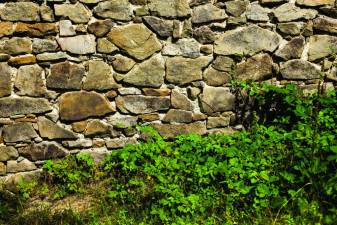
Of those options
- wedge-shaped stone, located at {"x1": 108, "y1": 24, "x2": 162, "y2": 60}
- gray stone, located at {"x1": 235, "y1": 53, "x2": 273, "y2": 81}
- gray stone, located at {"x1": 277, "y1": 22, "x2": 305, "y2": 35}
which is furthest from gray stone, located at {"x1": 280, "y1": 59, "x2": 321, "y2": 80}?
wedge-shaped stone, located at {"x1": 108, "y1": 24, "x2": 162, "y2": 60}

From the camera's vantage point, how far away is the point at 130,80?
163 inches

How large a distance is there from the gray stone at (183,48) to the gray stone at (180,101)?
0.37 meters

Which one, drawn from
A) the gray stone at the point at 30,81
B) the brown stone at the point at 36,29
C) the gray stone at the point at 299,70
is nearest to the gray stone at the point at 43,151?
the gray stone at the point at 30,81

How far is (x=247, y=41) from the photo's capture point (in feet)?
13.9

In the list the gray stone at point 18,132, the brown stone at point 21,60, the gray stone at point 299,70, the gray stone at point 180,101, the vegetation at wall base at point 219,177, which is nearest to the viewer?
the vegetation at wall base at point 219,177

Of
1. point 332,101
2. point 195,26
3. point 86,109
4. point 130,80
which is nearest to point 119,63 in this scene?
point 130,80

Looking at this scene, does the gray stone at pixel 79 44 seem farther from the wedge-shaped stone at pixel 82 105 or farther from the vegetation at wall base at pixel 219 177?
the vegetation at wall base at pixel 219 177

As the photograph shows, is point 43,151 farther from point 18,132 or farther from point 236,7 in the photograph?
point 236,7

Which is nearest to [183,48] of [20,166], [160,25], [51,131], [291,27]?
[160,25]

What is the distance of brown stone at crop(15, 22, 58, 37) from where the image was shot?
3.82 meters

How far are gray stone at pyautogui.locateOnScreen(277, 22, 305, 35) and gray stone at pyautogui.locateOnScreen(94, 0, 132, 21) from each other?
1.47 meters

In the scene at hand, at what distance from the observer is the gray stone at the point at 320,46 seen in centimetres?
432

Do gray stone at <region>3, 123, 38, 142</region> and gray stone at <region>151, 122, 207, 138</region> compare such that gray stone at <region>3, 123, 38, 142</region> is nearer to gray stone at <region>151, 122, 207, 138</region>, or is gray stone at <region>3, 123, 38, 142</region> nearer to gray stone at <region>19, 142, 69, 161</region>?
gray stone at <region>19, 142, 69, 161</region>

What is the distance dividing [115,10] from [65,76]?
753 mm
